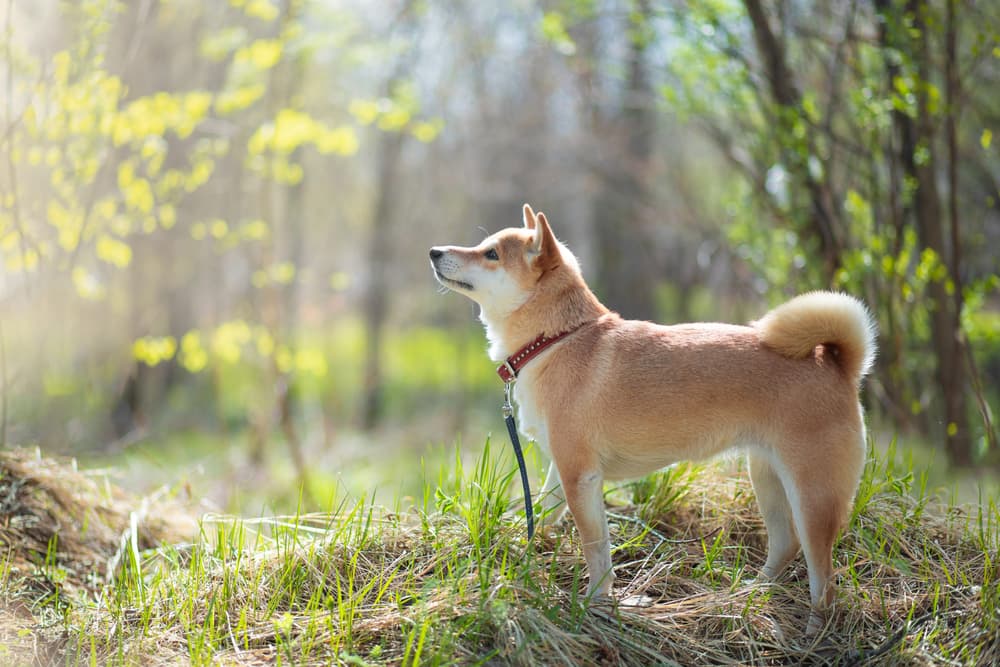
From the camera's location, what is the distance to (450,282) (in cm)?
352

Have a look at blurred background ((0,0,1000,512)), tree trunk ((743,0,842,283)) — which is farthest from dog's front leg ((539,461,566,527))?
tree trunk ((743,0,842,283))

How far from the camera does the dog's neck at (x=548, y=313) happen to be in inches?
136

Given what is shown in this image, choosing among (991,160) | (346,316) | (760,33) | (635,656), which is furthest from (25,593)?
(346,316)

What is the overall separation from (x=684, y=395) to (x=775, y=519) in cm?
72

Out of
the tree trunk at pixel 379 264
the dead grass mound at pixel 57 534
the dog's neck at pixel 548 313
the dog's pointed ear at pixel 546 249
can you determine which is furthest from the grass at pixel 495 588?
the tree trunk at pixel 379 264

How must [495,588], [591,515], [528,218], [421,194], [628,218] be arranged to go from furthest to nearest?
1. [421,194]
2. [628,218]
3. [528,218]
4. [591,515]
5. [495,588]

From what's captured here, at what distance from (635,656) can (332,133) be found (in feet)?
20.7

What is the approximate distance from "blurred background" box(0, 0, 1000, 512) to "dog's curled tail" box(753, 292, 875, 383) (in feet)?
4.91

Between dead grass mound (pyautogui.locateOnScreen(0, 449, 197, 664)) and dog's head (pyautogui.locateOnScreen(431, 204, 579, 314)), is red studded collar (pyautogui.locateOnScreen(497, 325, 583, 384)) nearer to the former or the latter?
Answer: dog's head (pyautogui.locateOnScreen(431, 204, 579, 314))

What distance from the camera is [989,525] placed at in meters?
3.40

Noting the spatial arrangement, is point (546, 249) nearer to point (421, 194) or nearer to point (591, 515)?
point (591, 515)

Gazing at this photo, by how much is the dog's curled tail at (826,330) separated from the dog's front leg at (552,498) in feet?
3.35

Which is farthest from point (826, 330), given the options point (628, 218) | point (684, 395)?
point (628, 218)

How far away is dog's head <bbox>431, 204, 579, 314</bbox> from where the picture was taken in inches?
137
